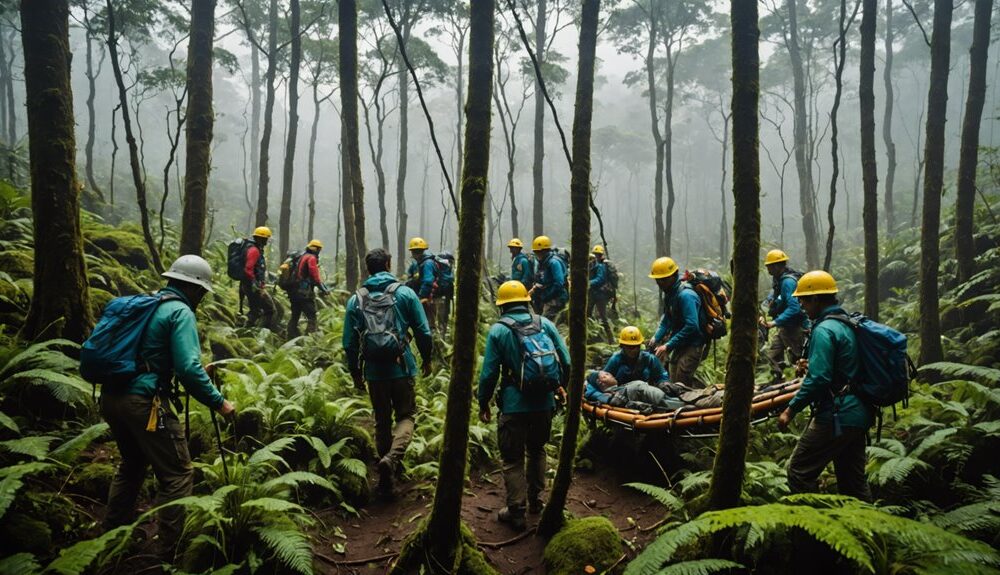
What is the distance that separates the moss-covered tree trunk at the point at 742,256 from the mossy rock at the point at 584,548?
1.04 m

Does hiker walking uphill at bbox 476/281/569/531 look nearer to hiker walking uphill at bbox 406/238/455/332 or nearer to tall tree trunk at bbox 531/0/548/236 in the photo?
hiker walking uphill at bbox 406/238/455/332

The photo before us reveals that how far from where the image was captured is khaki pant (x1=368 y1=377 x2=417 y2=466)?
5.04 m

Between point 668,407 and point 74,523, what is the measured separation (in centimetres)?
572

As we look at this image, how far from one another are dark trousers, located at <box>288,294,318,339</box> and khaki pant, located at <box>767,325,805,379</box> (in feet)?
30.3

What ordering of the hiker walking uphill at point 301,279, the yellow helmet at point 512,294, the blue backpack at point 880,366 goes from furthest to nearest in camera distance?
the hiker walking uphill at point 301,279 < the yellow helmet at point 512,294 < the blue backpack at point 880,366

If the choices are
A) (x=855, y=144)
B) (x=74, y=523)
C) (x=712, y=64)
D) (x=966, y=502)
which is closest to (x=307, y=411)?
(x=74, y=523)

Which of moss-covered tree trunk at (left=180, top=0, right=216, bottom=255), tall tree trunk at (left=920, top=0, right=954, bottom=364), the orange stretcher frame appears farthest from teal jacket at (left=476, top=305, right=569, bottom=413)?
tall tree trunk at (left=920, top=0, right=954, bottom=364)

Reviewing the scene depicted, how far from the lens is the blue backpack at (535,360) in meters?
4.27

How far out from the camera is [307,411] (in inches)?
217

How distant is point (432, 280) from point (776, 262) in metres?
6.28

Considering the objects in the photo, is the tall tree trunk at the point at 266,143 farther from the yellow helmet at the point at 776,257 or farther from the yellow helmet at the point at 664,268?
the yellow helmet at the point at 776,257

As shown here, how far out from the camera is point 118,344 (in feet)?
10.9

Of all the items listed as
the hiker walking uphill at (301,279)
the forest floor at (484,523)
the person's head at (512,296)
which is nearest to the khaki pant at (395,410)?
the forest floor at (484,523)

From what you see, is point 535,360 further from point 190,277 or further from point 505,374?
point 190,277
